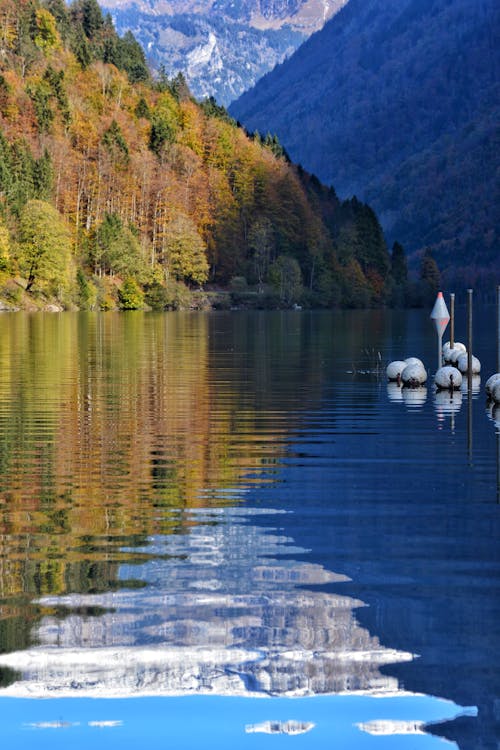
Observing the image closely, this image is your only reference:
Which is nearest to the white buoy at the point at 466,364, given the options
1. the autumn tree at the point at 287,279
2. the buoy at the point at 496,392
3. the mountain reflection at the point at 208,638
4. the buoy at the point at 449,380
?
the buoy at the point at 449,380

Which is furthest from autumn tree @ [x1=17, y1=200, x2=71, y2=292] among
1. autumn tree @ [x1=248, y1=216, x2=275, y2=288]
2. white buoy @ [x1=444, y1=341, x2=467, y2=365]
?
white buoy @ [x1=444, y1=341, x2=467, y2=365]

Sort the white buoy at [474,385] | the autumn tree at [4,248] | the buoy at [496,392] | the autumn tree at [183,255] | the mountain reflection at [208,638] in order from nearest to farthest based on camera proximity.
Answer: the mountain reflection at [208,638]
the buoy at [496,392]
the white buoy at [474,385]
the autumn tree at [4,248]
the autumn tree at [183,255]

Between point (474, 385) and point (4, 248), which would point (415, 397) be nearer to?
point (474, 385)

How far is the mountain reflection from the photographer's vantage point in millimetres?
9656

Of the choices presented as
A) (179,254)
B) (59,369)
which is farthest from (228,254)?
(59,369)

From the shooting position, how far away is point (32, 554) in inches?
544

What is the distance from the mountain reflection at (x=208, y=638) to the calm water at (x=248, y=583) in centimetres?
2

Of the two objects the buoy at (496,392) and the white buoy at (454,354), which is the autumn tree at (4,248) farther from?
the buoy at (496,392)

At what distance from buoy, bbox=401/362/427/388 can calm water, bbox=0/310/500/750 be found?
37.8 ft

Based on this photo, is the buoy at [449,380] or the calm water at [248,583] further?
the buoy at [449,380]

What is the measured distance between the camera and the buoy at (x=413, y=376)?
39.8 metres

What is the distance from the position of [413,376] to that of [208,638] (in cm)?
2972

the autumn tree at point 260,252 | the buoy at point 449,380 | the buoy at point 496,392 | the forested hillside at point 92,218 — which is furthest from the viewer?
the autumn tree at point 260,252

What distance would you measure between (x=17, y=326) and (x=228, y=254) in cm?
11155
